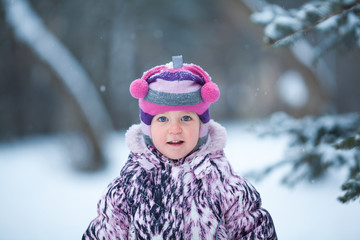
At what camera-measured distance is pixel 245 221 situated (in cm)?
154

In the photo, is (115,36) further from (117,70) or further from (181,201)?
(181,201)

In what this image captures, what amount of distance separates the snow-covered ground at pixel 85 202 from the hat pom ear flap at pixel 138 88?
4.76 feet

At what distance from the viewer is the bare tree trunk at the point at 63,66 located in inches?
217

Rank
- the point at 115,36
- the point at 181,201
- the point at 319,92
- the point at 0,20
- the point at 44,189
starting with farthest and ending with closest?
the point at 115,36 → the point at 0,20 → the point at 44,189 → the point at 319,92 → the point at 181,201

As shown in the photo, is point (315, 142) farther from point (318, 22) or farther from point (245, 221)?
point (245, 221)

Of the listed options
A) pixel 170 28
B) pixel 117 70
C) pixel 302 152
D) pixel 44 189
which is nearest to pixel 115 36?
pixel 117 70

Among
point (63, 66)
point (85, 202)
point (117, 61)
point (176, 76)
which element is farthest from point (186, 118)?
point (117, 61)

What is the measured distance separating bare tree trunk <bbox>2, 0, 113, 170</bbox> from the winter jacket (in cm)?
448

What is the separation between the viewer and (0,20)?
5.78m

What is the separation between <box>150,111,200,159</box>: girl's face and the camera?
154 centimetres

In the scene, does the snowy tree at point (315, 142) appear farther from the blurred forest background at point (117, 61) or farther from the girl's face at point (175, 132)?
the blurred forest background at point (117, 61)

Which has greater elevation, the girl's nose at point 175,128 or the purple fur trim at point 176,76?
the purple fur trim at point 176,76

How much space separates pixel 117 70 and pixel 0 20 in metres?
6.31

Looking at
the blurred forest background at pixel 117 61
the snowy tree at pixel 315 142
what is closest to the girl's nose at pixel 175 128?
the snowy tree at pixel 315 142
